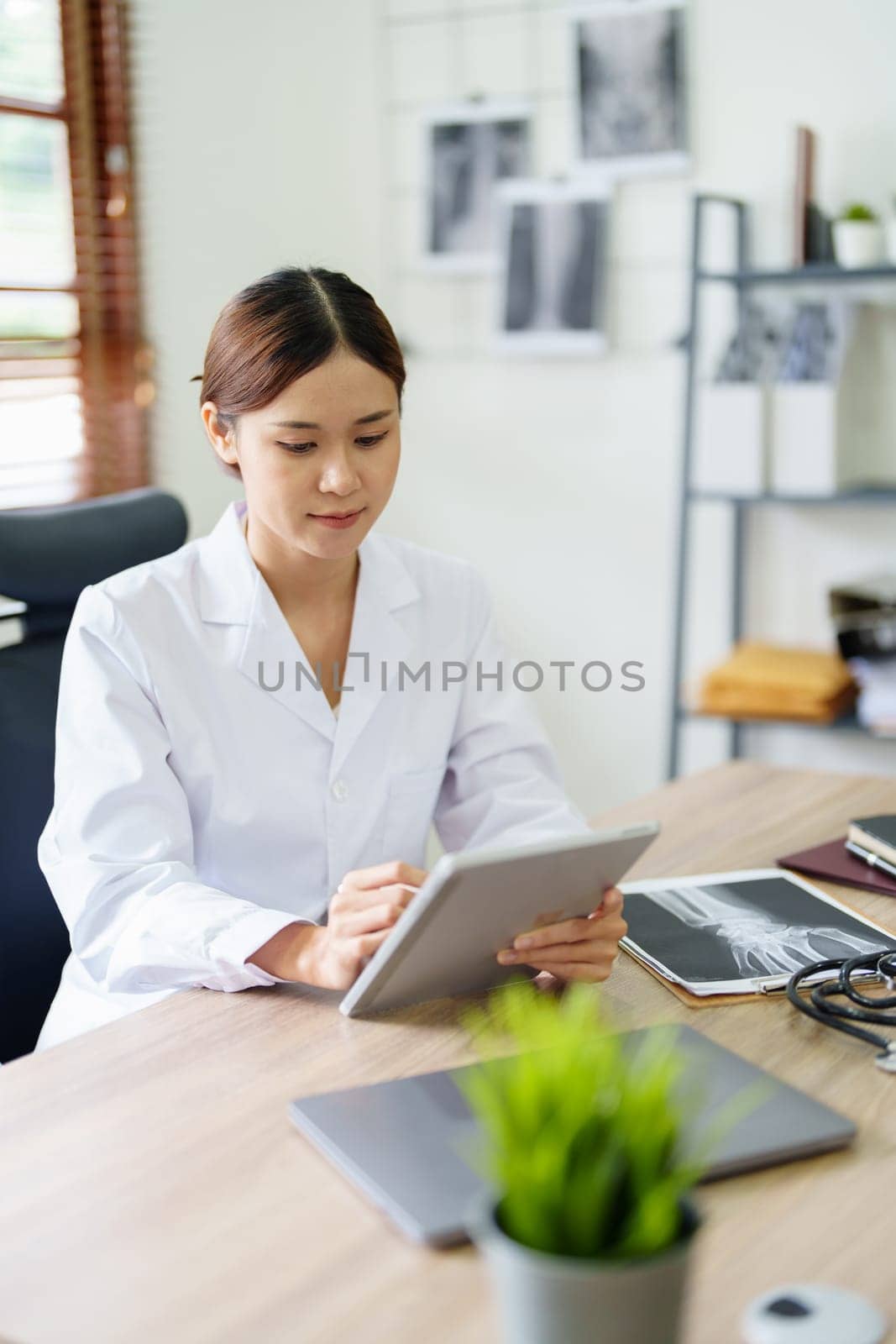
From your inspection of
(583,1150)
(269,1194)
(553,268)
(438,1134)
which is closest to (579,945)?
(438,1134)

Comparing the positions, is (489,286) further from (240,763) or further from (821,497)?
(240,763)

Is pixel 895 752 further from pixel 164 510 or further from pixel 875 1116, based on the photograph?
pixel 875 1116

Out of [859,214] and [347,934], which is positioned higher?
[859,214]

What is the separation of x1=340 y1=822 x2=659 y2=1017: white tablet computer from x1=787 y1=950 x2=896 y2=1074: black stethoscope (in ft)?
0.62

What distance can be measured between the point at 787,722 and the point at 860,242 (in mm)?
888

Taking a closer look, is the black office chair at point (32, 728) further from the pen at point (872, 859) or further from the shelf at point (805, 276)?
the shelf at point (805, 276)

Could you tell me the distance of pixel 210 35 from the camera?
307cm

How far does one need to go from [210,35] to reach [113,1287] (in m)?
2.83

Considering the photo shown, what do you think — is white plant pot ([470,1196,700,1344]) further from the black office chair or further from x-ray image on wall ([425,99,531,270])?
x-ray image on wall ([425,99,531,270])

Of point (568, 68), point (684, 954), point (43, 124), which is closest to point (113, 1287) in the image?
point (684, 954)

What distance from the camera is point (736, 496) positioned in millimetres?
2734

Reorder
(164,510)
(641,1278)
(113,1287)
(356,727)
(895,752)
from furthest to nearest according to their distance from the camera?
(895,752) → (164,510) → (356,727) → (113,1287) → (641,1278)

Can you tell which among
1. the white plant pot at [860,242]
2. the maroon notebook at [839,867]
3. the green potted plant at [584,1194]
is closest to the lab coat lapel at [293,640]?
the maroon notebook at [839,867]

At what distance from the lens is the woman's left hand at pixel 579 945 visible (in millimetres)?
1206
